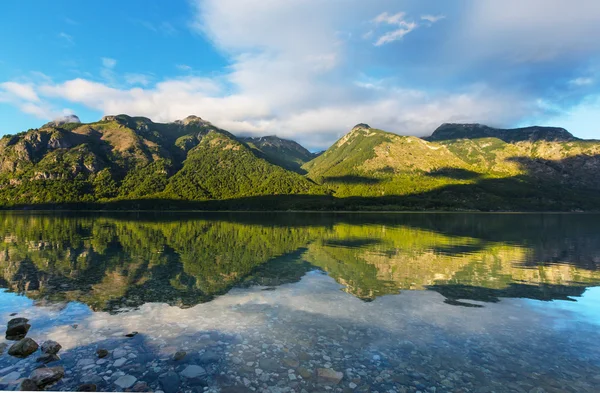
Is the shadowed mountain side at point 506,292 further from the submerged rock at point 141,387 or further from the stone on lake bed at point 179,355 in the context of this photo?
the submerged rock at point 141,387

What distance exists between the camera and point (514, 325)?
63.6ft

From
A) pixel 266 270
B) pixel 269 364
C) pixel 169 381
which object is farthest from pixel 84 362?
pixel 266 270

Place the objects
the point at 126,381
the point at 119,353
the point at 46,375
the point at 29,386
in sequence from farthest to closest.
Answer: the point at 119,353 < the point at 126,381 < the point at 46,375 < the point at 29,386

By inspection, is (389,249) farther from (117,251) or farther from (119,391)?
(119,391)

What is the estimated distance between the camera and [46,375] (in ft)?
39.3

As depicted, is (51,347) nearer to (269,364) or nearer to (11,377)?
(11,377)

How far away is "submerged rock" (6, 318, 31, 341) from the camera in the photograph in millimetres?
16325

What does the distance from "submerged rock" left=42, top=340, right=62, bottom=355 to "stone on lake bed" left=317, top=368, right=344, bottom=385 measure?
12.1 m

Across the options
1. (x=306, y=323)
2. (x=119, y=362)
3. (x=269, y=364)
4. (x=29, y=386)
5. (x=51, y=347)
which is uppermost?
(x=29, y=386)

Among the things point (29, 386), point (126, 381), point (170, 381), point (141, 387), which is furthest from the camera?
point (170, 381)

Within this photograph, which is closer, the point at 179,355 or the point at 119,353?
the point at 179,355

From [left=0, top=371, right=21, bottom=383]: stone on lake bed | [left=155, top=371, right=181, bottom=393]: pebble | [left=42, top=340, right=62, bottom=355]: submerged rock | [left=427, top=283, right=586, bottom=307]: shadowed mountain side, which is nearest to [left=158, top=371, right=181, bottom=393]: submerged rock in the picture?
[left=155, top=371, right=181, bottom=393]: pebble

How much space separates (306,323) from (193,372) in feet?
26.2

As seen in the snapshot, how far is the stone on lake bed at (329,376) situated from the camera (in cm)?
1254
